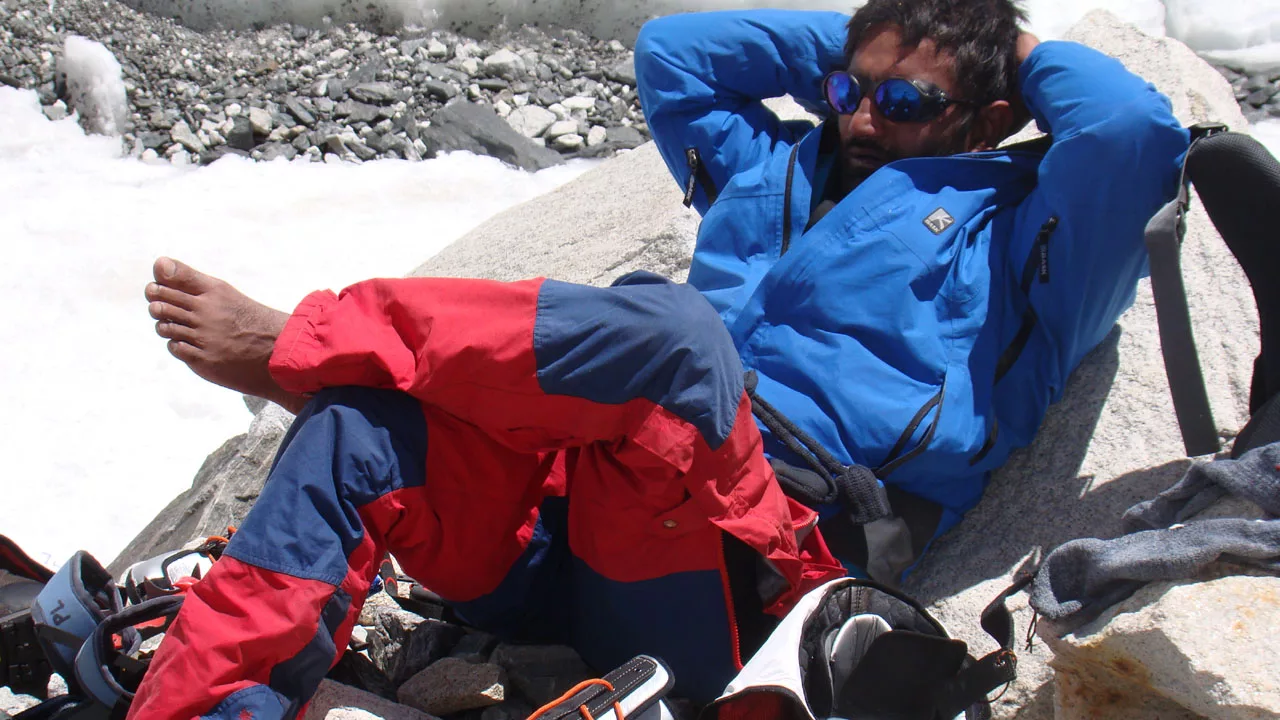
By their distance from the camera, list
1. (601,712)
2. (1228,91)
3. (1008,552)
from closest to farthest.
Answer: (601,712), (1008,552), (1228,91)

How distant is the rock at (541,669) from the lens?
213cm

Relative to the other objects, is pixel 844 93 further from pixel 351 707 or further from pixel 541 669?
pixel 351 707

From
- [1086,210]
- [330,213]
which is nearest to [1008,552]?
[1086,210]

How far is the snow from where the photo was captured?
13.8 feet

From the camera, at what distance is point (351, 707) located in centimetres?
206

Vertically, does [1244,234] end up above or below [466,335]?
below

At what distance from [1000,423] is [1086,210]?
1.71 feet

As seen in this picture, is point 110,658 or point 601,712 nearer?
point 601,712

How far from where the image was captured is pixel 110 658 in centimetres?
200

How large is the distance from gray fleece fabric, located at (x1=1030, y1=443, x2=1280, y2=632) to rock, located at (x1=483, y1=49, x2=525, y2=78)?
5.94m

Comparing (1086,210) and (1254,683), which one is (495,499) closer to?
(1254,683)

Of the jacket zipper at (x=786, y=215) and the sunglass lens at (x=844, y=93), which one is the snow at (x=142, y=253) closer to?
the jacket zipper at (x=786, y=215)

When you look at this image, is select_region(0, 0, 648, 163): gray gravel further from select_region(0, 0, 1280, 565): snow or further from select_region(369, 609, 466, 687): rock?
select_region(369, 609, 466, 687): rock

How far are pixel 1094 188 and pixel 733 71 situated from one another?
3.51 ft
